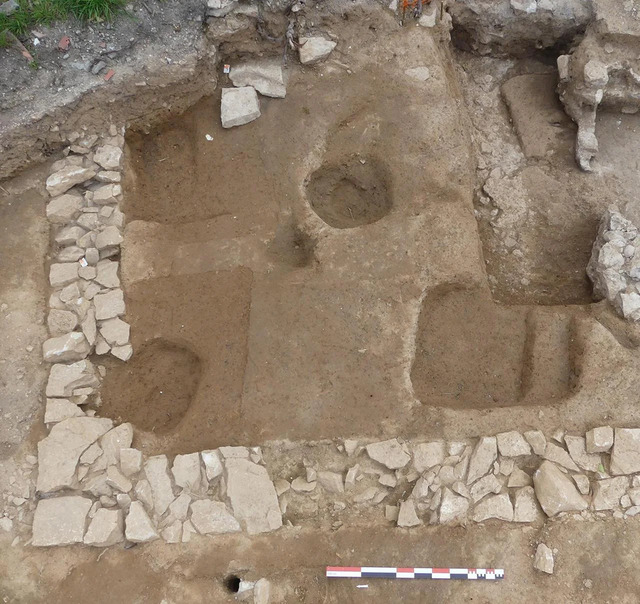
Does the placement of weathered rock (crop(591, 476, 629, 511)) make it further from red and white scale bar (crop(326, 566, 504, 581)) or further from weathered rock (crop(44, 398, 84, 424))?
weathered rock (crop(44, 398, 84, 424))

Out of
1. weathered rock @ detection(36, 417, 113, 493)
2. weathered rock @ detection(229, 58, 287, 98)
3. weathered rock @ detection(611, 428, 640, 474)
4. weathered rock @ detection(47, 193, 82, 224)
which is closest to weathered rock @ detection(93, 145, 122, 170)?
weathered rock @ detection(47, 193, 82, 224)

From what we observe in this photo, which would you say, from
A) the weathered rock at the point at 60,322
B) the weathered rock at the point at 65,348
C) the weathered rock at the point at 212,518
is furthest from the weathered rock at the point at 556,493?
the weathered rock at the point at 60,322

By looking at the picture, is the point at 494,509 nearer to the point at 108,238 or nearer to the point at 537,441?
the point at 537,441

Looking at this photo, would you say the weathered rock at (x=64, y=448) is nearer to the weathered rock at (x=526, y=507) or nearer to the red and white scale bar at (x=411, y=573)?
the red and white scale bar at (x=411, y=573)

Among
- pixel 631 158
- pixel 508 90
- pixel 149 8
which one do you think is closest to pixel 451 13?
pixel 508 90

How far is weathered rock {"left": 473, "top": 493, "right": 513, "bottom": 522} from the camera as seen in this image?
12.8 ft

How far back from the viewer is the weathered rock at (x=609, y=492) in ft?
12.9

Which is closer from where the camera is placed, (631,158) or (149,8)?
(149,8)

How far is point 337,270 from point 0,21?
3865mm

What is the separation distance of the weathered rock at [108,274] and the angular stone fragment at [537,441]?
3746mm

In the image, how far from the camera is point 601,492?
3967mm

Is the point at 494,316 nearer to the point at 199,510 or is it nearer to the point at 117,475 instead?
the point at 199,510

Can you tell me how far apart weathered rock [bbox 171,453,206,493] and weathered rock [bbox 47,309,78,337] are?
59.8 inches

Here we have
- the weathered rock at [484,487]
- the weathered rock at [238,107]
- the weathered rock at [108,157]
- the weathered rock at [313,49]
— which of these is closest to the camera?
the weathered rock at [484,487]
